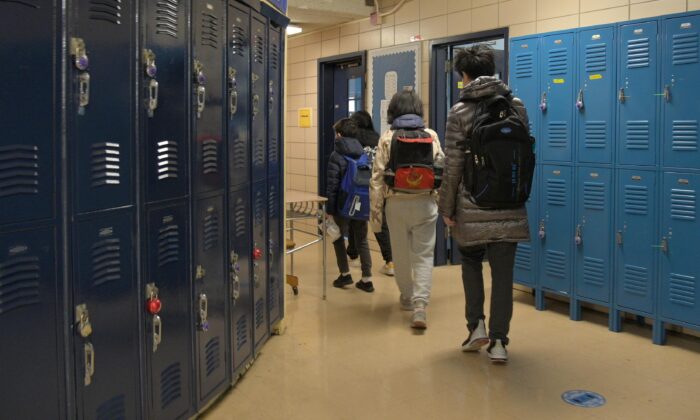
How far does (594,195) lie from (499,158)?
133cm

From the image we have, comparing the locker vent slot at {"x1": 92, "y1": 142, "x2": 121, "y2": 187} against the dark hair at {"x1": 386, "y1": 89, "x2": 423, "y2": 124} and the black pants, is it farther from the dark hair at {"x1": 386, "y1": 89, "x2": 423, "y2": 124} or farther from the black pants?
the dark hair at {"x1": 386, "y1": 89, "x2": 423, "y2": 124}

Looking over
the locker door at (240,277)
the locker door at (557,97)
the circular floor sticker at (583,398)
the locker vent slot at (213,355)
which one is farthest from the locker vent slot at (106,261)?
the locker door at (557,97)

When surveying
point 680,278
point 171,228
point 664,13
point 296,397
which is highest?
point 664,13

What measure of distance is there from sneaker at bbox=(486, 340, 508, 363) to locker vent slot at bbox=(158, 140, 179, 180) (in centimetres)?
200

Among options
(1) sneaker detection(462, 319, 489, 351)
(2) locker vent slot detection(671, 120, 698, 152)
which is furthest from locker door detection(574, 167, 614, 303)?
(1) sneaker detection(462, 319, 489, 351)

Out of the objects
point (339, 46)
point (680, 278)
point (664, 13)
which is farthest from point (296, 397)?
point (339, 46)

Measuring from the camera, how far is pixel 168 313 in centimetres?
261

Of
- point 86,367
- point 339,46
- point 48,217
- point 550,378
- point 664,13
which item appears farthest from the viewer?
point 339,46

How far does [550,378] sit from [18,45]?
2.88 meters

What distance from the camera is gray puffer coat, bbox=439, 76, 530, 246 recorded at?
3.55 metres

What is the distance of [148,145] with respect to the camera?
2.42 m

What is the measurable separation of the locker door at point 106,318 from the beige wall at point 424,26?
3726mm

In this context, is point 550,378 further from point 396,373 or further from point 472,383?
point 396,373

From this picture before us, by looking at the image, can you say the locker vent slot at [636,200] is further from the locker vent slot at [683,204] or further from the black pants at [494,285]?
the black pants at [494,285]
